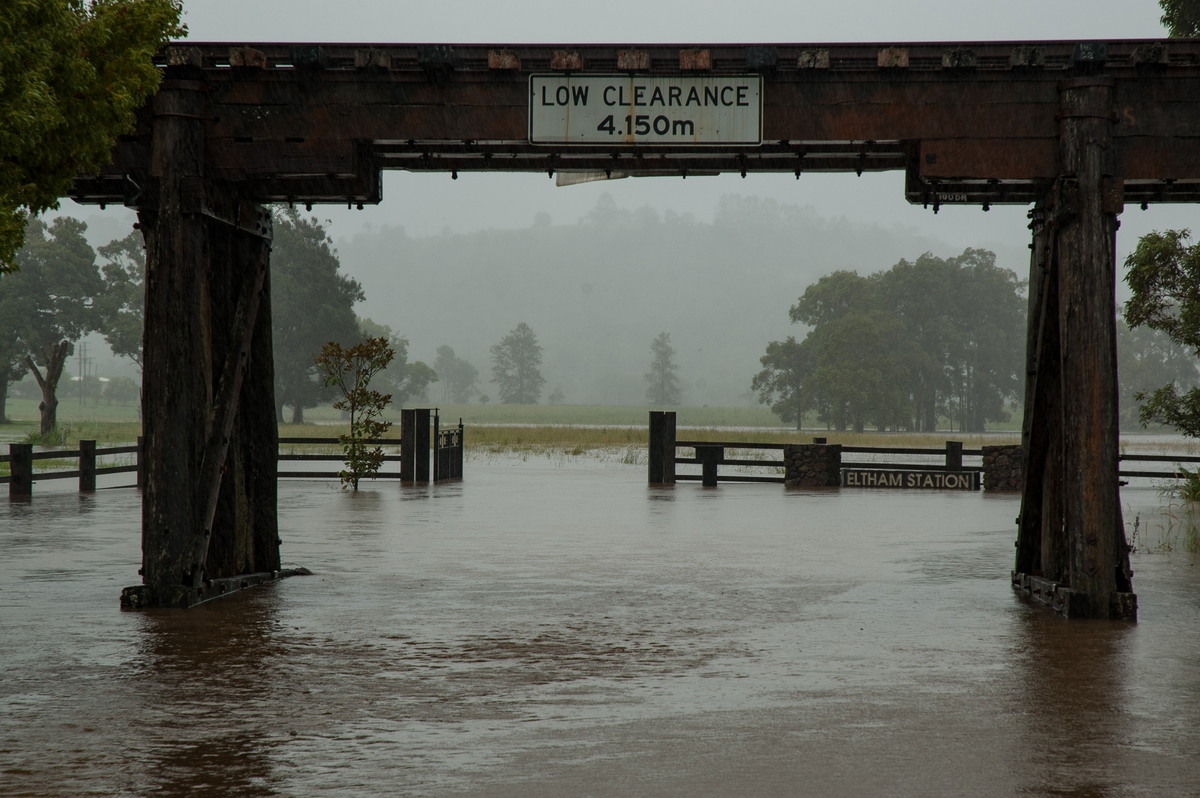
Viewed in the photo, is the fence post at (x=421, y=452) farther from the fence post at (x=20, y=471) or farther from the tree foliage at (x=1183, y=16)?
Result: the tree foliage at (x=1183, y=16)

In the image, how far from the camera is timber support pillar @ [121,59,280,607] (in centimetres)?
995

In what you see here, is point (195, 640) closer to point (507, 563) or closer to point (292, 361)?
point (507, 563)

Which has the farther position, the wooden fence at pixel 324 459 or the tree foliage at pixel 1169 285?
the wooden fence at pixel 324 459

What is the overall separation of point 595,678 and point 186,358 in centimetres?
493

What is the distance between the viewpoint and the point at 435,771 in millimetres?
5488

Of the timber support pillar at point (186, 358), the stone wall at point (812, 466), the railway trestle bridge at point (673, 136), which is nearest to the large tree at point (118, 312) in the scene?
the stone wall at point (812, 466)

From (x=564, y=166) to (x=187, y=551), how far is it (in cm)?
512

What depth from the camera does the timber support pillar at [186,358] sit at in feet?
32.6

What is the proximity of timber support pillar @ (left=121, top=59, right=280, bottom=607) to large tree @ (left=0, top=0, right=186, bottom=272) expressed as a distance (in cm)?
56

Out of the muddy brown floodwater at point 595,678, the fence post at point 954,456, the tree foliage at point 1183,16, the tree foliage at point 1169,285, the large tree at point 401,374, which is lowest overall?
the muddy brown floodwater at point 595,678

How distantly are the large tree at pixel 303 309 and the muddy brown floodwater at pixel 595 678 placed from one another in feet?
223

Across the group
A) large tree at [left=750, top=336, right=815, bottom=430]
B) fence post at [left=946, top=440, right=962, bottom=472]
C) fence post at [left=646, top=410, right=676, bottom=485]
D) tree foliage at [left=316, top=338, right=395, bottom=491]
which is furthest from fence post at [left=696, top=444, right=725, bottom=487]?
large tree at [left=750, top=336, right=815, bottom=430]

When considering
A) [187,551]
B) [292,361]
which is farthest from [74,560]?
[292,361]

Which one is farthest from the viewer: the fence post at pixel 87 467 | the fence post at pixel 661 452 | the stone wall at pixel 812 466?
the fence post at pixel 661 452
